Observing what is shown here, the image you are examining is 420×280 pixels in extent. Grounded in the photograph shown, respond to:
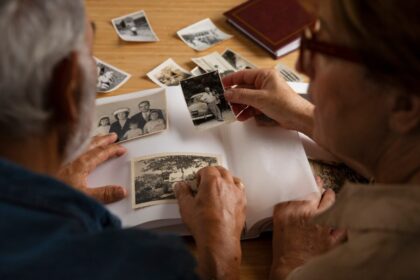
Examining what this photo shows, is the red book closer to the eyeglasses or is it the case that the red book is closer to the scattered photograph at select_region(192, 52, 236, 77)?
the scattered photograph at select_region(192, 52, 236, 77)

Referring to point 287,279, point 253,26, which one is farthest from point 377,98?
point 253,26

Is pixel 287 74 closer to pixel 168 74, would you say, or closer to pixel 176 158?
pixel 168 74

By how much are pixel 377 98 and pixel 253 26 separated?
81 cm

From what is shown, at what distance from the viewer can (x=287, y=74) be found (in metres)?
1.38

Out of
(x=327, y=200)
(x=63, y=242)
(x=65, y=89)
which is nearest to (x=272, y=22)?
(x=327, y=200)

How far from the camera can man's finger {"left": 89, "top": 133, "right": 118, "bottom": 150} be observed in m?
1.15

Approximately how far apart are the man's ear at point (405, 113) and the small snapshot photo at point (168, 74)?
2.39 feet

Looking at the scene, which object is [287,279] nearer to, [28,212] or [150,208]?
[150,208]

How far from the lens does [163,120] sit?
122 cm

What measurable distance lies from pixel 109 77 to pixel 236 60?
0.35m

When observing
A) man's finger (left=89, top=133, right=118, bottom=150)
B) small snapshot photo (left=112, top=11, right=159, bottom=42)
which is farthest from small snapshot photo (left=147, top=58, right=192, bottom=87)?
man's finger (left=89, top=133, right=118, bottom=150)

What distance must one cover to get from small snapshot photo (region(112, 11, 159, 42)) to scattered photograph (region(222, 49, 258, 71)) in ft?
0.69

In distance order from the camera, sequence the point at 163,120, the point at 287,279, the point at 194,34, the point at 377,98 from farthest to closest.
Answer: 1. the point at 194,34
2. the point at 163,120
3. the point at 287,279
4. the point at 377,98

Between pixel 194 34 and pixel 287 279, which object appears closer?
pixel 287 279
